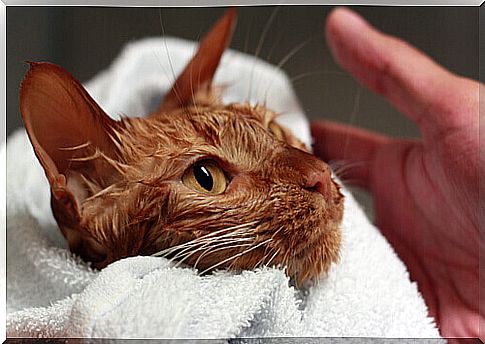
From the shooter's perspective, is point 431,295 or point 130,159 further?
point 431,295

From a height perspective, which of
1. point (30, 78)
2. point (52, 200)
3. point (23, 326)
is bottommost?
point (23, 326)

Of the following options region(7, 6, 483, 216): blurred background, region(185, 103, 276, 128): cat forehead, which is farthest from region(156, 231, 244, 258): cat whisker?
region(7, 6, 483, 216): blurred background

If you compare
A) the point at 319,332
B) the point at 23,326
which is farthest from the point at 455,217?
the point at 23,326

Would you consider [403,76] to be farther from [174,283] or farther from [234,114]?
[174,283]

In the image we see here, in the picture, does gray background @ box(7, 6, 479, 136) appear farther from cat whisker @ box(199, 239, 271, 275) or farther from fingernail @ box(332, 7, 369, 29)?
cat whisker @ box(199, 239, 271, 275)

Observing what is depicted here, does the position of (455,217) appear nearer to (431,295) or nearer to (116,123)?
(431,295)

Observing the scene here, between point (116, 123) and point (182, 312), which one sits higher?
point (116, 123)

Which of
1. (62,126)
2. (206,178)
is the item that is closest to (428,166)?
(206,178)
